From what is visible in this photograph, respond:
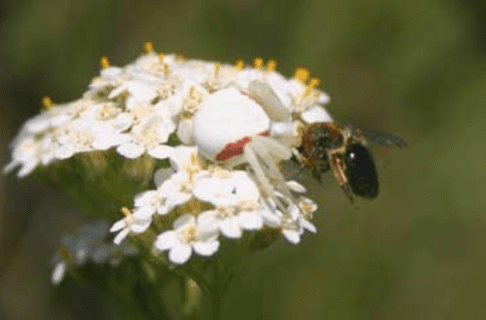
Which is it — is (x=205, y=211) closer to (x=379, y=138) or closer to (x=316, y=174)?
(x=316, y=174)

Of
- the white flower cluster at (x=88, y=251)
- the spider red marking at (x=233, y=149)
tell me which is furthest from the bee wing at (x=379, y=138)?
the white flower cluster at (x=88, y=251)

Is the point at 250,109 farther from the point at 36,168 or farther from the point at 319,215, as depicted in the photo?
the point at 319,215

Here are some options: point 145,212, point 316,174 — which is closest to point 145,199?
point 145,212

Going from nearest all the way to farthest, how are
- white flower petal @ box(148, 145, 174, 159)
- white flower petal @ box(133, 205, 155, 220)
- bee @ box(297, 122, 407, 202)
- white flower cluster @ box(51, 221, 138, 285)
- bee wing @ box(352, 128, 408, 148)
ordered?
white flower petal @ box(133, 205, 155, 220) < white flower petal @ box(148, 145, 174, 159) < bee @ box(297, 122, 407, 202) < bee wing @ box(352, 128, 408, 148) < white flower cluster @ box(51, 221, 138, 285)

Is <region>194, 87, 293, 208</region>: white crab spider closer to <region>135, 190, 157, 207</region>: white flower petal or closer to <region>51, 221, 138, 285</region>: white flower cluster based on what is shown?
<region>135, 190, 157, 207</region>: white flower petal

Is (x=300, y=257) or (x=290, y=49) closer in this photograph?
(x=300, y=257)

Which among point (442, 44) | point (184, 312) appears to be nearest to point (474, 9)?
point (442, 44)

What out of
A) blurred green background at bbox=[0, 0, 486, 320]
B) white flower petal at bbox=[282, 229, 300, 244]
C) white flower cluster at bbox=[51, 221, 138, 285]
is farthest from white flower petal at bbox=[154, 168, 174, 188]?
blurred green background at bbox=[0, 0, 486, 320]

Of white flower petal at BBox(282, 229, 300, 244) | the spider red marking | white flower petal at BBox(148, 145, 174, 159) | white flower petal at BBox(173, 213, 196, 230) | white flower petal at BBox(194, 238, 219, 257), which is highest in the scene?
white flower petal at BBox(148, 145, 174, 159)
